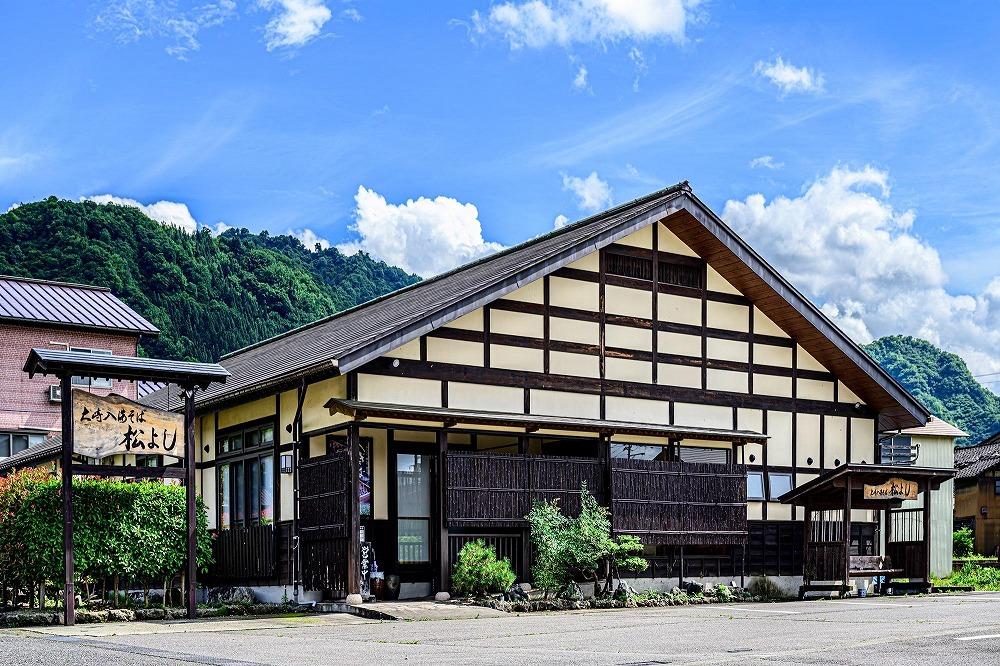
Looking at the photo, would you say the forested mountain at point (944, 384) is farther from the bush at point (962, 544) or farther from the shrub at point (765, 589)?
the shrub at point (765, 589)

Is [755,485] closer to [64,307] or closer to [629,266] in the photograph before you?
[629,266]

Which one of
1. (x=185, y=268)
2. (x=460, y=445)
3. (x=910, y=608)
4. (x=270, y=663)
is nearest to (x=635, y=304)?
(x=460, y=445)

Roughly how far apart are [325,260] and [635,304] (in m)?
62.8

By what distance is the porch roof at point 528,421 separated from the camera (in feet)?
64.7

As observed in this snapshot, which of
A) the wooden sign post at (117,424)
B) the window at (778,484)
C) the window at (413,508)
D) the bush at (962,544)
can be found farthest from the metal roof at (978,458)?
the wooden sign post at (117,424)

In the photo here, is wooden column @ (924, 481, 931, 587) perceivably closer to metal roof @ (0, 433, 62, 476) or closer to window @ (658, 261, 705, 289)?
window @ (658, 261, 705, 289)

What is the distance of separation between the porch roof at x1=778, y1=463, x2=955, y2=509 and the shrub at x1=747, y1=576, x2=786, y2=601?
1.61 metres

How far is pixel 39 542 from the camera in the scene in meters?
18.1

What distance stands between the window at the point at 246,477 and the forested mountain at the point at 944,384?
6839cm

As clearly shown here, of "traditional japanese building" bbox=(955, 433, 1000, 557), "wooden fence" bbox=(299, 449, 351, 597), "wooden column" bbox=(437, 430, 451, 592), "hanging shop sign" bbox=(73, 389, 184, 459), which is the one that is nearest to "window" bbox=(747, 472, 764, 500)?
"wooden column" bbox=(437, 430, 451, 592)

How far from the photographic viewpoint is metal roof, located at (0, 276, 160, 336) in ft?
131

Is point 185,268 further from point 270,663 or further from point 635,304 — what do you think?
point 270,663

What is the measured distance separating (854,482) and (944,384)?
7491 cm

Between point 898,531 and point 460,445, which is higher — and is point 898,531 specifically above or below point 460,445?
below
